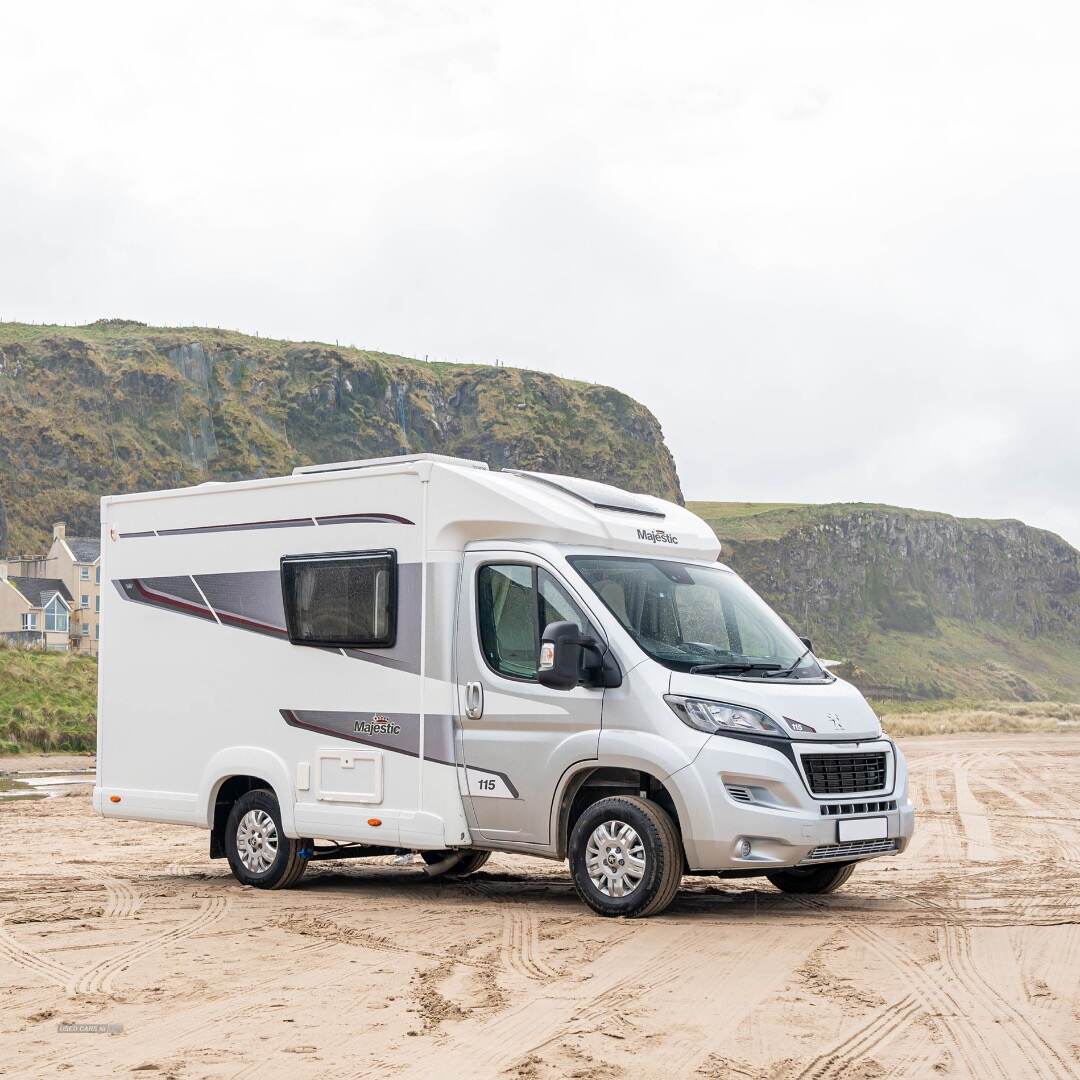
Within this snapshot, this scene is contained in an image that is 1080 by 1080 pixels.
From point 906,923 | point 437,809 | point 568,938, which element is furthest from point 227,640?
point 906,923

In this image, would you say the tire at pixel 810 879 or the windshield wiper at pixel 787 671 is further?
the tire at pixel 810 879

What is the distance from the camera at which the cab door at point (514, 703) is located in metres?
10.4

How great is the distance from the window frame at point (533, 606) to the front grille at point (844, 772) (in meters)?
1.62

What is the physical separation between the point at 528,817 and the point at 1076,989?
405cm

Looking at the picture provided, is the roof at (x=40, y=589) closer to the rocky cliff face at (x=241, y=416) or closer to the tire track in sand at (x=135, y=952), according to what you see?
the rocky cliff face at (x=241, y=416)

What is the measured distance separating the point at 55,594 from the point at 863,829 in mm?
83248

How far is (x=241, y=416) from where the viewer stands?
135 meters

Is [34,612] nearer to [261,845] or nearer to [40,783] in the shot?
[40,783]

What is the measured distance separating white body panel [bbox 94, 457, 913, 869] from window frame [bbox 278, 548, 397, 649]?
47 mm

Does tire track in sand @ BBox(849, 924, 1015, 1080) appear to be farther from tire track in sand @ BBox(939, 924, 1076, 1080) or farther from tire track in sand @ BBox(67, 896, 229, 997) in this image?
tire track in sand @ BBox(67, 896, 229, 997)

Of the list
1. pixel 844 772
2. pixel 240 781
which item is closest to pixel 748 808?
pixel 844 772

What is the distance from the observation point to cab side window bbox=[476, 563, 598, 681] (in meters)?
10.7

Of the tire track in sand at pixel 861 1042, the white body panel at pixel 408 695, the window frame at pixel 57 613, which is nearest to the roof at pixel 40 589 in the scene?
the window frame at pixel 57 613

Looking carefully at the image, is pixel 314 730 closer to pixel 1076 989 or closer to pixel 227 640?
pixel 227 640
